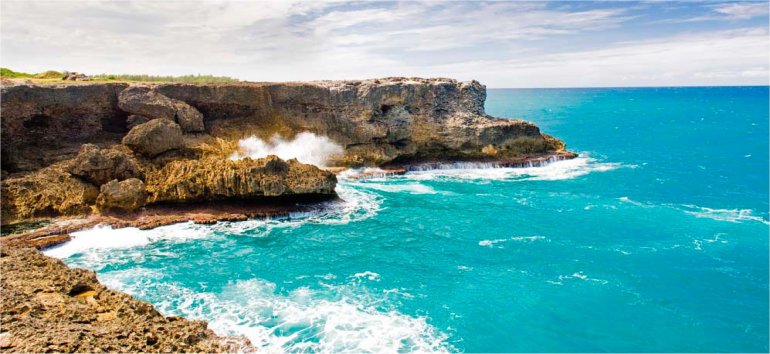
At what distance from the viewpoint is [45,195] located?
38.7 metres

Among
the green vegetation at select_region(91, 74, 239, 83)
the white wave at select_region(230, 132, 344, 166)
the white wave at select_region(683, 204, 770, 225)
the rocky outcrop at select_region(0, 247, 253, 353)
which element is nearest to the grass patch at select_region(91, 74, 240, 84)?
the green vegetation at select_region(91, 74, 239, 83)

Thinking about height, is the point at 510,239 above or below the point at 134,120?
below

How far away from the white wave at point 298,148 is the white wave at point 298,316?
2837 cm

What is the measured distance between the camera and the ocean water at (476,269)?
77.4ft

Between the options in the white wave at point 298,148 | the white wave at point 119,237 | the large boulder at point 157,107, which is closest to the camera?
the white wave at point 119,237

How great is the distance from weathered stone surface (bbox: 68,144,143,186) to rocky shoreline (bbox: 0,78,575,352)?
3.7 inches

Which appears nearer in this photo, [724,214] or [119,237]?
[119,237]

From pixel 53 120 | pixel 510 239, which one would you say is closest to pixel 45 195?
pixel 53 120

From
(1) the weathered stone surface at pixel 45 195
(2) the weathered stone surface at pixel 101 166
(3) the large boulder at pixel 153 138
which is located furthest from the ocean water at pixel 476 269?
(3) the large boulder at pixel 153 138

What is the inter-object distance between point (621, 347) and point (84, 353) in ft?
72.5

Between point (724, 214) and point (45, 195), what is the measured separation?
58702mm

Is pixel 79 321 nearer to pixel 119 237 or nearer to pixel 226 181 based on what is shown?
pixel 119 237

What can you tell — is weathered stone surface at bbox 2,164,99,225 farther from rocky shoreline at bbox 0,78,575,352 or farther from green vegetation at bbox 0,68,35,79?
green vegetation at bbox 0,68,35,79

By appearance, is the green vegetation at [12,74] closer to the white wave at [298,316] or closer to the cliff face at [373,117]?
the cliff face at [373,117]
